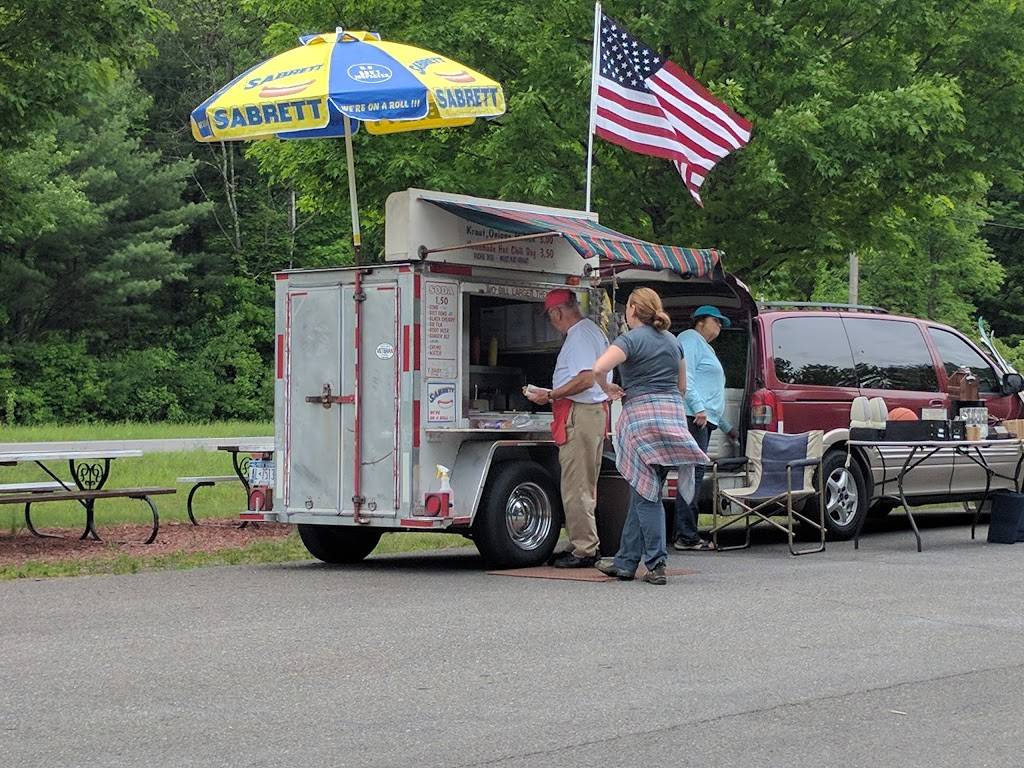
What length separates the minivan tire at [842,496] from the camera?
45.1 ft

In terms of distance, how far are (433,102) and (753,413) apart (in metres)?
3.87

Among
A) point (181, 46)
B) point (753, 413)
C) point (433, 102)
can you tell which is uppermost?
point (181, 46)

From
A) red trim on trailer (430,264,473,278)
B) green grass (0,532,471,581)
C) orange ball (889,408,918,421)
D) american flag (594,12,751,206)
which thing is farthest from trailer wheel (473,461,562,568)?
american flag (594,12,751,206)

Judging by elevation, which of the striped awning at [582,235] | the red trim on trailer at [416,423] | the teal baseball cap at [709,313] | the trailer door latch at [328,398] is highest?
the striped awning at [582,235]

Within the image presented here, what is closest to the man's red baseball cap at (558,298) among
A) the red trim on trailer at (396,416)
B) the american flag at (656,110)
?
the red trim on trailer at (396,416)

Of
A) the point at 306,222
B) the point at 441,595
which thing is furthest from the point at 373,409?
the point at 306,222

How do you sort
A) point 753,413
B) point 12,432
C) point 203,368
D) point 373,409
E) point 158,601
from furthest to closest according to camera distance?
point 203,368, point 12,432, point 753,413, point 373,409, point 158,601

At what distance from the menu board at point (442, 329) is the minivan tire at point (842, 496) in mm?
3830

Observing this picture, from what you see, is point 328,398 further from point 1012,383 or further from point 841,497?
point 1012,383

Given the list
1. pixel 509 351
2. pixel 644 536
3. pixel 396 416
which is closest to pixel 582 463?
pixel 644 536

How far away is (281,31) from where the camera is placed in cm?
1973

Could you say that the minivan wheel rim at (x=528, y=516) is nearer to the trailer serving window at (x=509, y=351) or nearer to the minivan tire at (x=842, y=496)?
the trailer serving window at (x=509, y=351)

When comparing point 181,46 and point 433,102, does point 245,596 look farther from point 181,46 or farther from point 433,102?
point 181,46

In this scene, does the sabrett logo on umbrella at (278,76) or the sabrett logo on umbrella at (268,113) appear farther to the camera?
the sabrett logo on umbrella at (278,76)
